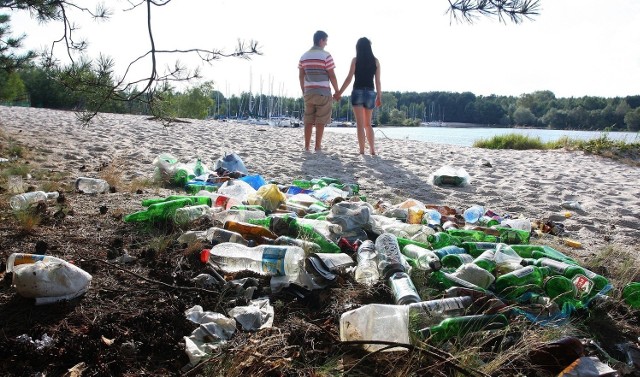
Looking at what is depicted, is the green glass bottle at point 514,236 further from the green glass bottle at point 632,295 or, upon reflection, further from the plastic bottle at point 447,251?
the green glass bottle at point 632,295

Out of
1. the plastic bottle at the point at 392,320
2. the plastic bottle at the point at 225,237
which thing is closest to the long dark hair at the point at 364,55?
the plastic bottle at the point at 225,237

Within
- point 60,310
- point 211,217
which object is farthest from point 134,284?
point 211,217

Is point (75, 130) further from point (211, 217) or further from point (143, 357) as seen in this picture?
point (143, 357)

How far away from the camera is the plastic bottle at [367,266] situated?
2.25 metres

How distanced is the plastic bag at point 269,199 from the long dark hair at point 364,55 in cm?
391

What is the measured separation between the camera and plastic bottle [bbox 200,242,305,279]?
223 cm

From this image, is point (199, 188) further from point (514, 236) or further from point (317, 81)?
point (317, 81)

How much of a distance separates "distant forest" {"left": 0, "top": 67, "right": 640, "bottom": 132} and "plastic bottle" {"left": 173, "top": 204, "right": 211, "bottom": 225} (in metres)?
0.72

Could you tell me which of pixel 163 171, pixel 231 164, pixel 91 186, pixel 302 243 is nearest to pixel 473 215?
pixel 302 243

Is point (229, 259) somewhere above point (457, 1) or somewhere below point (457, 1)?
below

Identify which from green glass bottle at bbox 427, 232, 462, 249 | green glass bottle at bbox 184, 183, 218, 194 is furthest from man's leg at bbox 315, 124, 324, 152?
green glass bottle at bbox 427, 232, 462, 249

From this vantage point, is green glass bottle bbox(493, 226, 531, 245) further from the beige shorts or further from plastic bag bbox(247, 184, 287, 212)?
the beige shorts

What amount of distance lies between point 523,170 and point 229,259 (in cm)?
610

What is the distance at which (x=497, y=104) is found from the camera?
76375 millimetres
